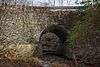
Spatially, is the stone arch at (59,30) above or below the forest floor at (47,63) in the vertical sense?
above

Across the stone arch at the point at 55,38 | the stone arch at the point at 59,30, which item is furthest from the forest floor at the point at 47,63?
the stone arch at the point at 59,30

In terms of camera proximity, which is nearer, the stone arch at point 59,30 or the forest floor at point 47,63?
the forest floor at point 47,63

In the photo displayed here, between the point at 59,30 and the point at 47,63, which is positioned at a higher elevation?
the point at 59,30

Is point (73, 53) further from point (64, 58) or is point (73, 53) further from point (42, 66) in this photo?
point (42, 66)

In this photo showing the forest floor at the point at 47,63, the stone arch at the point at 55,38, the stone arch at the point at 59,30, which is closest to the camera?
the forest floor at the point at 47,63

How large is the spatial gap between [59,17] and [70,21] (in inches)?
25.5

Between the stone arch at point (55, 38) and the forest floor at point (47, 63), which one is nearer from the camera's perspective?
the forest floor at point (47, 63)

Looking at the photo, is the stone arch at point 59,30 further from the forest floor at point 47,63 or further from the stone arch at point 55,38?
the forest floor at point 47,63

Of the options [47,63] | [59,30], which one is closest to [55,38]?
[59,30]

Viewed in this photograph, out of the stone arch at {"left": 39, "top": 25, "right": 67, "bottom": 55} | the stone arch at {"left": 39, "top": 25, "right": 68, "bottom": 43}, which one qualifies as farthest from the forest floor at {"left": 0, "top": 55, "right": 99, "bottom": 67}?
the stone arch at {"left": 39, "top": 25, "right": 68, "bottom": 43}

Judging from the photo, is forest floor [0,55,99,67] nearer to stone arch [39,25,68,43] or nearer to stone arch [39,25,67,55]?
stone arch [39,25,67,55]

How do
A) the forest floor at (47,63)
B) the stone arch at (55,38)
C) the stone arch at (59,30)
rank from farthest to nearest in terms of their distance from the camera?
the stone arch at (55,38)
the stone arch at (59,30)
the forest floor at (47,63)

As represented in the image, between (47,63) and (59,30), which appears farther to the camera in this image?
(59,30)

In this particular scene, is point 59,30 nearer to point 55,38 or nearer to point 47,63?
point 55,38
